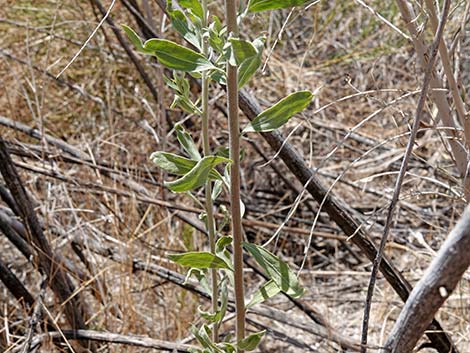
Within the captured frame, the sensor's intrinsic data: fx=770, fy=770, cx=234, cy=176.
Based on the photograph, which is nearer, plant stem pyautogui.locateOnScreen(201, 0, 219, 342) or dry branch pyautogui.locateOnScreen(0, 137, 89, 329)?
plant stem pyautogui.locateOnScreen(201, 0, 219, 342)

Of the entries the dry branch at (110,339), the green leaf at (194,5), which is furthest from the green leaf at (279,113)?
the dry branch at (110,339)

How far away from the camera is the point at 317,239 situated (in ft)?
6.40

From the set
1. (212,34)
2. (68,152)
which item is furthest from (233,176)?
(68,152)

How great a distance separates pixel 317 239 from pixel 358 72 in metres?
0.68

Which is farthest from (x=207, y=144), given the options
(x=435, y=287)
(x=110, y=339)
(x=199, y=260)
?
(x=110, y=339)

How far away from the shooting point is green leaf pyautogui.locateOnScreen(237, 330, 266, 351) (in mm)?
758

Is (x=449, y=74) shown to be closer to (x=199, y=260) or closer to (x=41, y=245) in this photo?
(x=199, y=260)

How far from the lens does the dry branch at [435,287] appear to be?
0.44 meters

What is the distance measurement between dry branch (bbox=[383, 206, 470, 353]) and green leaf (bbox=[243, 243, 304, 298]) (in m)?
0.19

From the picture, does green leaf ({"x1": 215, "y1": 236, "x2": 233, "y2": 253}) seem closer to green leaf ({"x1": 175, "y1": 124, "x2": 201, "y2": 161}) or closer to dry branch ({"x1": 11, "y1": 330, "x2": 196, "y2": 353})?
green leaf ({"x1": 175, "y1": 124, "x2": 201, "y2": 161})

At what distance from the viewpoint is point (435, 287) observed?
0.47m

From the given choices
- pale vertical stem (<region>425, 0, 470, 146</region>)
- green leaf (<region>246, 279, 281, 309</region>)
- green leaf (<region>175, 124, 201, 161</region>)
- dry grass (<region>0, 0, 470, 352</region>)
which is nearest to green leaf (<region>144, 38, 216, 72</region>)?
green leaf (<region>175, 124, 201, 161</region>)

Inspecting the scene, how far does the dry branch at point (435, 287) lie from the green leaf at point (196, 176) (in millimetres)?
212

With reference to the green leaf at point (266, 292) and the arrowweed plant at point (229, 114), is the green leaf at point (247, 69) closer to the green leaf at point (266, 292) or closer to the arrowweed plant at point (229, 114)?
the arrowweed plant at point (229, 114)
